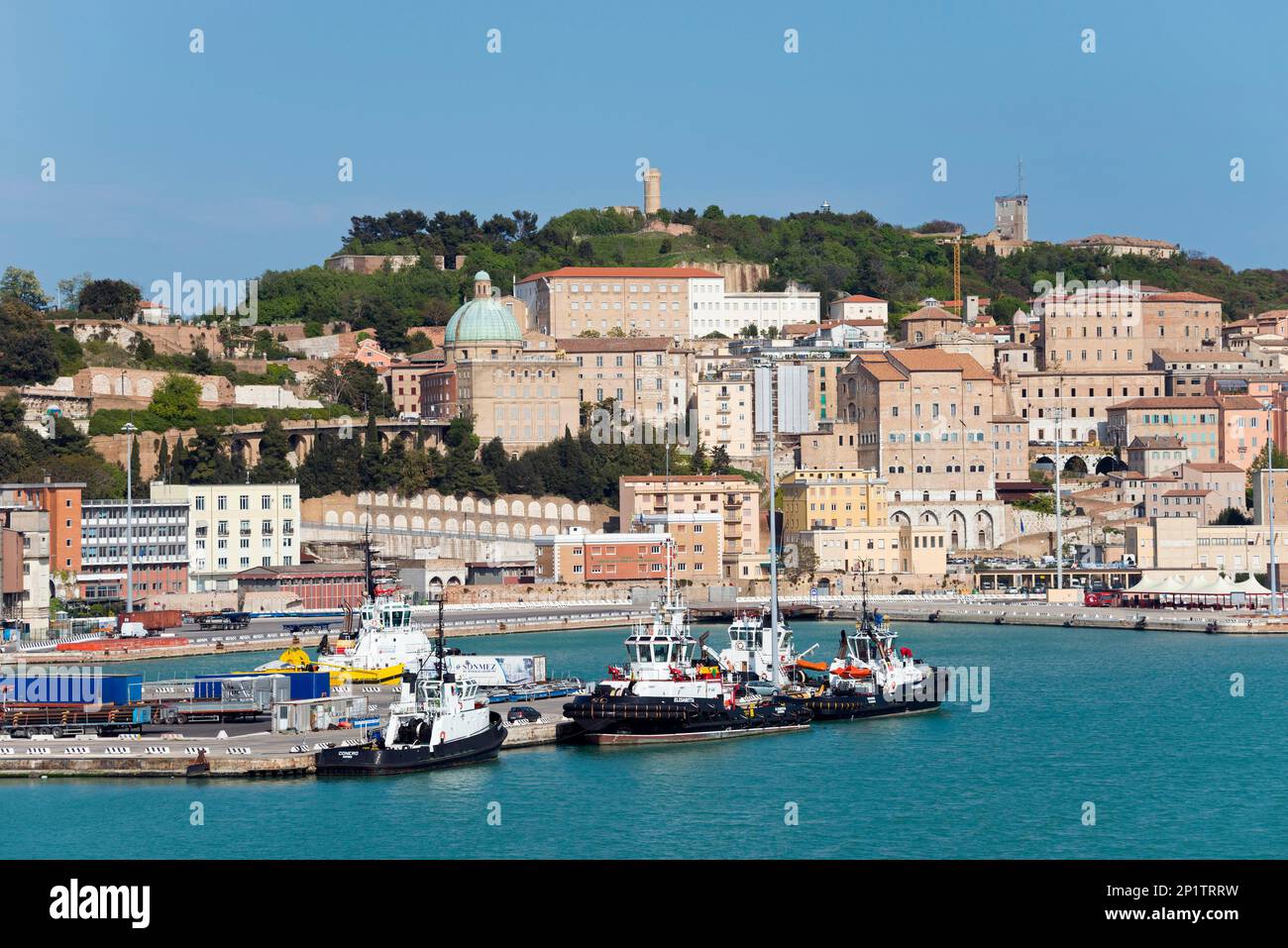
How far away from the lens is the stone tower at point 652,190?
104438 millimetres

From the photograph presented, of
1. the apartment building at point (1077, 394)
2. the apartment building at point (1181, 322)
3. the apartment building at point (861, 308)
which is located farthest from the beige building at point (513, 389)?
the apartment building at point (1181, 322)

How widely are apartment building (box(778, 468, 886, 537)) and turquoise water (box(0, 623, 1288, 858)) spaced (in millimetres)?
30771

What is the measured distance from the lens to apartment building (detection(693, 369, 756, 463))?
2963 inches

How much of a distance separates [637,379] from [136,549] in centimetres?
2621

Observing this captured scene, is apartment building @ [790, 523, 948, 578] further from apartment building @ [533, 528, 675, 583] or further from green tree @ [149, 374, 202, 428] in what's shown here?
green tree @ [149, 374, 202, 428]

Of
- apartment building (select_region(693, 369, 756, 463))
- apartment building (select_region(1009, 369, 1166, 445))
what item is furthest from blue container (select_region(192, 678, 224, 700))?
apartment building (select_region(1009, 369, 1166, 445))

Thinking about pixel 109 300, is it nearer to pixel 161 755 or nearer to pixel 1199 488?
pixel 1199 488

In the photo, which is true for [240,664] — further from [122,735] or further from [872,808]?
[872,808]

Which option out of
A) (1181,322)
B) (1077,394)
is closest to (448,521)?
(1077,394)

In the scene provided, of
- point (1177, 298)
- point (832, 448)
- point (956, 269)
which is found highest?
point (956, 269)

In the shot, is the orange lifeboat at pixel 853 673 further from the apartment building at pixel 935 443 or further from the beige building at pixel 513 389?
the beige building at pixel 513 389

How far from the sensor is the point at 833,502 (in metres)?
65.6
